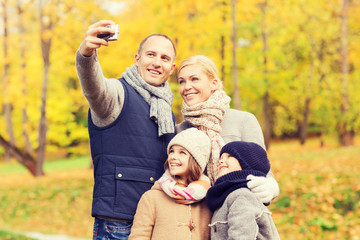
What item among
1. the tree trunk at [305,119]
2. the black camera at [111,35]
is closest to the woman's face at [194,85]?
the black camera at [111,35]

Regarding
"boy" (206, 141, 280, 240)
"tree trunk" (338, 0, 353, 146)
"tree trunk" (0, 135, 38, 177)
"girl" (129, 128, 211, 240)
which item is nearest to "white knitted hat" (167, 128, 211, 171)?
"girl" (129, 128, 211, 240)

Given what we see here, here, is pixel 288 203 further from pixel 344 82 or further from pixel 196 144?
pixel 344 82

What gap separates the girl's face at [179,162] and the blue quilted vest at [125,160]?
0.47 ft

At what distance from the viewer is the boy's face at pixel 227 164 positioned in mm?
2570

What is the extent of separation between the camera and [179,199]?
2.51 meters

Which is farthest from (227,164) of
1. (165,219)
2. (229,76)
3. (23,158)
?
(229,76)

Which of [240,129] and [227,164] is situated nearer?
[227,164]

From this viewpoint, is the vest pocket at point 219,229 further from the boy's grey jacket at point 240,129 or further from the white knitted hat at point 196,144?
the boy's grey jacket at point 240,129

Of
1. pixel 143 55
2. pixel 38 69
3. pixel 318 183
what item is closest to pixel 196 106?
pixel 143 55

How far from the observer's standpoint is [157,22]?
1199 centimetres

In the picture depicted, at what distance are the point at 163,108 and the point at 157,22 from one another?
9678 mm

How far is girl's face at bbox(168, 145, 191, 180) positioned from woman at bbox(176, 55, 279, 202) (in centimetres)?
23

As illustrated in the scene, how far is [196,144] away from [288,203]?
6.12 metres

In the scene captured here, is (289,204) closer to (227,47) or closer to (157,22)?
(157,22)
